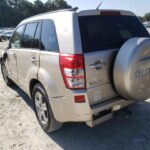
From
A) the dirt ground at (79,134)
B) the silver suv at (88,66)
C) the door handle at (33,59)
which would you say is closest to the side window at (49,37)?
the silver suv at (88,66)

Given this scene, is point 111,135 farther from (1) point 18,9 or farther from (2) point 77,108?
(1) point 18,9

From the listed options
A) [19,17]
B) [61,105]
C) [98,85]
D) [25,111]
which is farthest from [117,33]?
[19,17]

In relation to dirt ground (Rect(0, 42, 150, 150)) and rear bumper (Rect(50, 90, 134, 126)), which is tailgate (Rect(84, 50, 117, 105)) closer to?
rear bumper (Rect(50, 90, 134, 126))

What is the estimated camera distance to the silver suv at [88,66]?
9.90ft

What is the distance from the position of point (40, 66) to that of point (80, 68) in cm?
88

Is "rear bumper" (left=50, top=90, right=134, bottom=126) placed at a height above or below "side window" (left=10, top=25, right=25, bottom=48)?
below

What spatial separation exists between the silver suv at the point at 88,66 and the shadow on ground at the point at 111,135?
12.2 inches

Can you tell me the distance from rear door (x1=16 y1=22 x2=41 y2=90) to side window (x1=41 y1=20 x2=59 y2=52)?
19 cm

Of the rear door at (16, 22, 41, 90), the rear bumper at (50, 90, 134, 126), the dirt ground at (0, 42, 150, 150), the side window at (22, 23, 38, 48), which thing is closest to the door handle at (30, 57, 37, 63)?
the rear door at (16, 22, 41, 90)

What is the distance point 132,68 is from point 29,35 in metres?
2.10

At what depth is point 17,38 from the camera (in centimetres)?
506

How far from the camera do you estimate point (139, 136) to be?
3625mm

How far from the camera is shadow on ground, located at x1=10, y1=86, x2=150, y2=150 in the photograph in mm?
3432

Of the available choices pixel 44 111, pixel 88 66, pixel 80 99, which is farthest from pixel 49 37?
pixel 44 111
